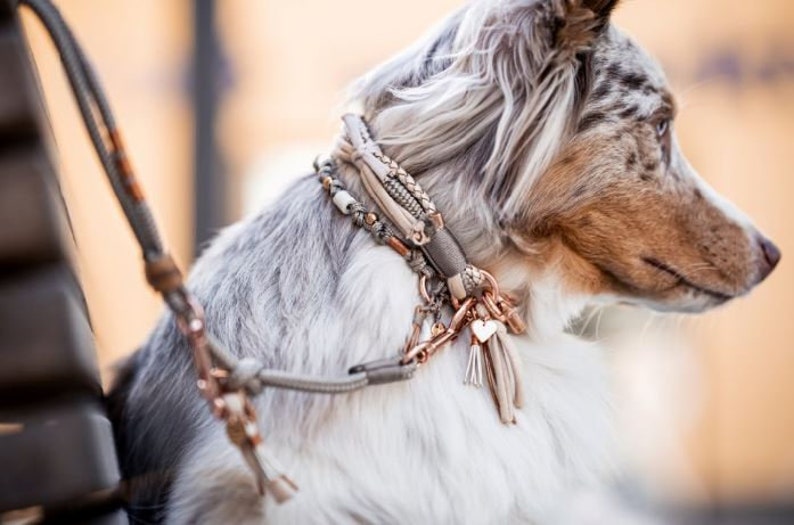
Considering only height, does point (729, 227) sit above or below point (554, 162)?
below

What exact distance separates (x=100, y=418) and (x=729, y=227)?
748 millimetres

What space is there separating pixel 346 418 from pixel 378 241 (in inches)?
7.3

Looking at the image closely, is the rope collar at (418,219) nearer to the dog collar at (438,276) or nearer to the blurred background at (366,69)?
the dog collar at (438,276)

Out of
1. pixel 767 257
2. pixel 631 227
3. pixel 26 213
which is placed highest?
pixel 26 213

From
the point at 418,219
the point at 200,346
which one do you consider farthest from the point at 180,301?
the point at 418,219

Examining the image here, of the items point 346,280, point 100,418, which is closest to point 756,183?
point 346,280

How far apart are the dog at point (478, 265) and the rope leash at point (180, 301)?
76 mm

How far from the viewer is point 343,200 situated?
879 mm

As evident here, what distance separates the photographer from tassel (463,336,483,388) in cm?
86

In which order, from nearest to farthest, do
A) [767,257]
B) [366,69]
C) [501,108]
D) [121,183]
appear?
[121,183], [501,108], [767,257], [366,69]

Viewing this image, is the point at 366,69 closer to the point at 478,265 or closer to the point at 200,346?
the point at 478,265

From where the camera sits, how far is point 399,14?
212 cm

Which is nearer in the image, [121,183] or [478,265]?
[121,183]

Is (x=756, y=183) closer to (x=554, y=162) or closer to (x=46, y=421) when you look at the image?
(x=554, y=162)
